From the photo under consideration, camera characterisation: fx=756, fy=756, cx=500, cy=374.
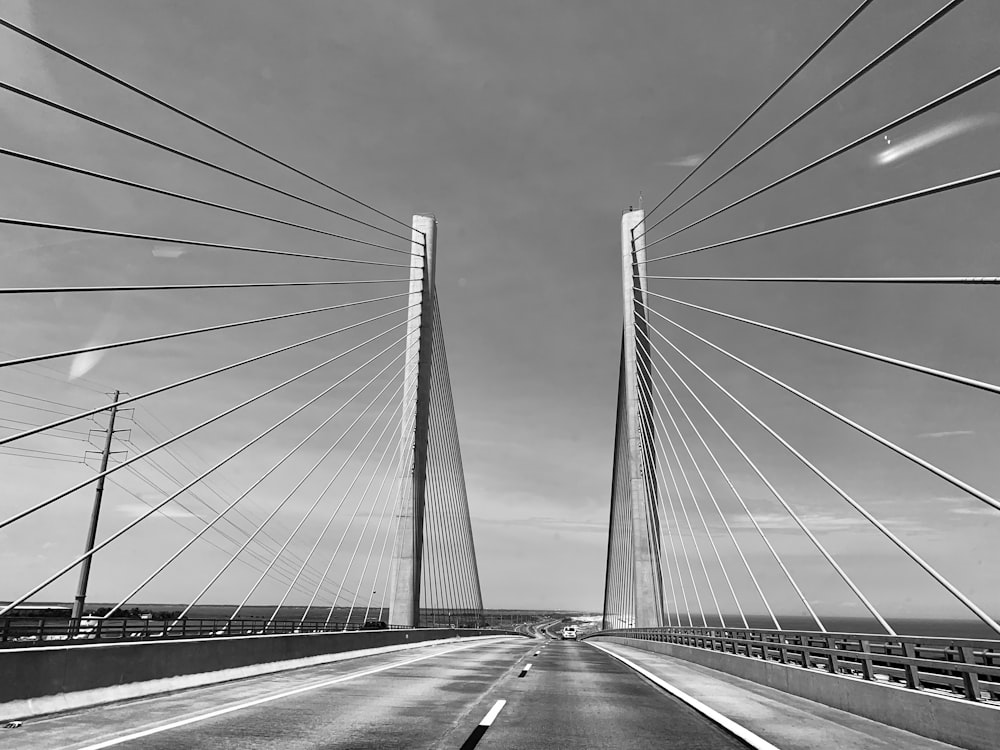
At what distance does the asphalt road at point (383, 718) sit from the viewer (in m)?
7.05

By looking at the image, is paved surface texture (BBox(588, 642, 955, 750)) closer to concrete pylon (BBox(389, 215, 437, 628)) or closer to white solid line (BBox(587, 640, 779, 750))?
white solid line (BBox(587, 640, 779, 750))

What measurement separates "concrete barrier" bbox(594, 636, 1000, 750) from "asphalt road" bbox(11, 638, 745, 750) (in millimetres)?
2290

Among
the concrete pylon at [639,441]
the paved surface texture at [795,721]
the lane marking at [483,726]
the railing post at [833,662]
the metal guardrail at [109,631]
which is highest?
the concrete pylon at [639,441]

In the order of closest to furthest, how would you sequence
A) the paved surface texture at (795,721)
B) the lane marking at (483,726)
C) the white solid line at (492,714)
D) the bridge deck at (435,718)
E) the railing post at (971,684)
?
1. the lane marking at (483,726)
2. the bridge deck at (435,718)
3. the paved surface texture at (795,721)
4. the railing post at (971,684)
5. the white solid line at (492,714)

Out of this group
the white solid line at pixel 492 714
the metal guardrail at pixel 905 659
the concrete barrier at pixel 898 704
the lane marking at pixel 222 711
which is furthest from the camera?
the white solid line at pixel 492 714

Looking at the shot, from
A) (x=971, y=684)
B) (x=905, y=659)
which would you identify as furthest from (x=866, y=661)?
(x=971, y=684)

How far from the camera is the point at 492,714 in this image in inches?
356

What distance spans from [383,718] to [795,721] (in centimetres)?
500

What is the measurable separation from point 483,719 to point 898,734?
466 cm

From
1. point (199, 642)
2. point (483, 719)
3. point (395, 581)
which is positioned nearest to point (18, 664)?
point (199, 642)

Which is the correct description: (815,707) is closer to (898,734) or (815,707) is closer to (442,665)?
(898,734)

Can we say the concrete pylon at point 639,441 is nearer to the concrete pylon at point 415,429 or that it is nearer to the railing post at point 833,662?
the concrete pylon at point 415,429

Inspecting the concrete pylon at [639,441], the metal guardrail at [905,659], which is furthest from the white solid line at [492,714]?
the concrete pylon at [639,441]

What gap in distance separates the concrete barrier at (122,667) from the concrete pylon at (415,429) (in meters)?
12.8
